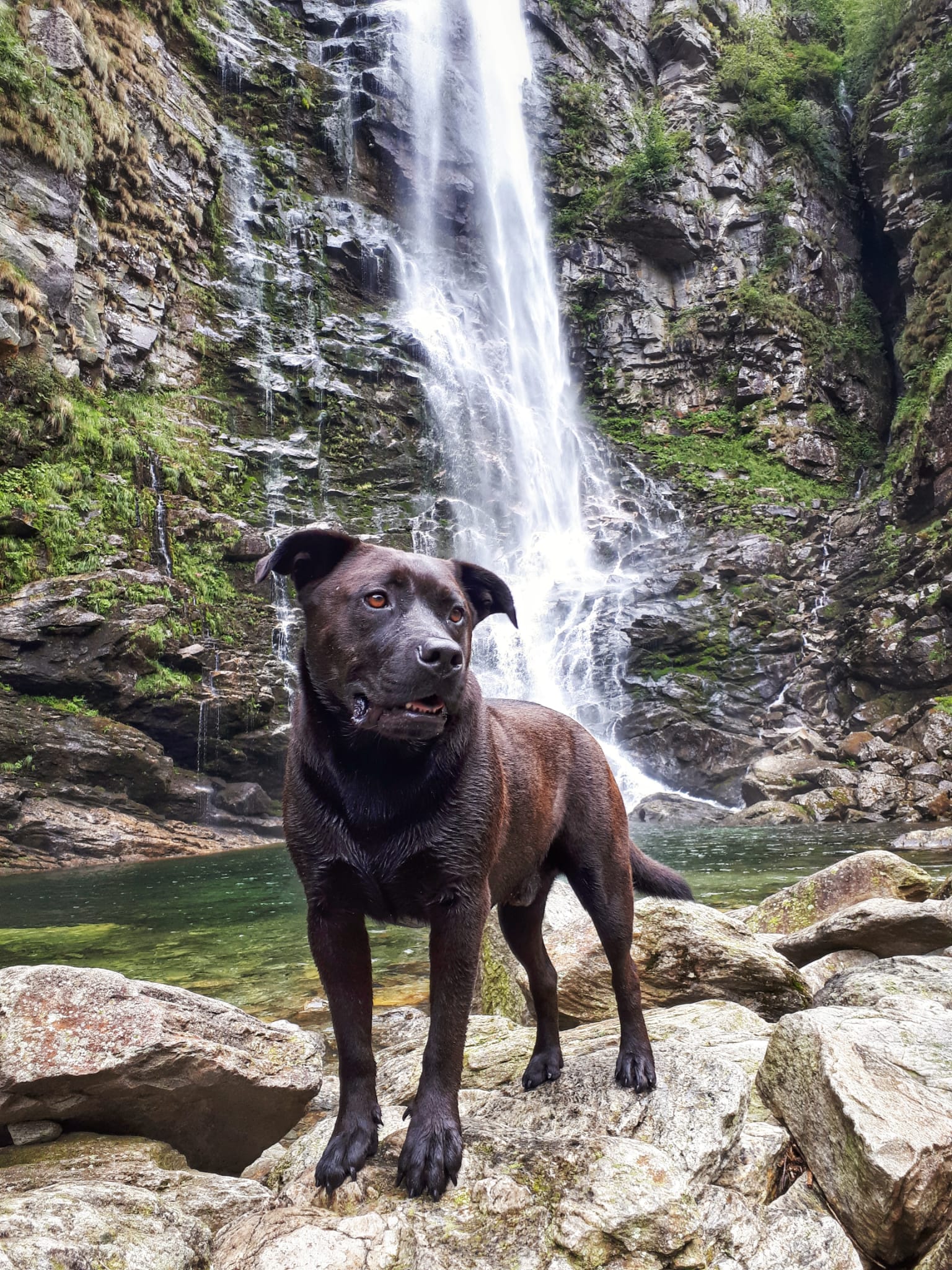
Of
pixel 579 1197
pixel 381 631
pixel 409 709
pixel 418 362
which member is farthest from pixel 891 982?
pixel 418 362

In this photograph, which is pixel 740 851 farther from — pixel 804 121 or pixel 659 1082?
pixel 804 121

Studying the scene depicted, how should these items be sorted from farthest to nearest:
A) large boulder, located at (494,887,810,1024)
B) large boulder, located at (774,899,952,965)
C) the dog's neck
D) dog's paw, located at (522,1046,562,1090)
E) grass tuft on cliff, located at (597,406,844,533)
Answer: grass tuft on cliff, located at (597,406,844,533) → large boulder, located at (774,899,952,965) → large boulder, located at (494,887,810,1024) → dog's paw, located at (522,1046,562,1090) → the dog's neck

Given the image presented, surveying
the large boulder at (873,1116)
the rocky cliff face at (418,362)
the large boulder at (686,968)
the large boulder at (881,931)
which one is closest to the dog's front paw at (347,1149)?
the large boulder at (873,1116)

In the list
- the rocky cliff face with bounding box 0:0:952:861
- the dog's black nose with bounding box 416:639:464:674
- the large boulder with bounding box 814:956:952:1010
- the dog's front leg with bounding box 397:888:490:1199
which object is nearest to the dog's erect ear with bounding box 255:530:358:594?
the dog's black nose with bounding box 416:639:464:674

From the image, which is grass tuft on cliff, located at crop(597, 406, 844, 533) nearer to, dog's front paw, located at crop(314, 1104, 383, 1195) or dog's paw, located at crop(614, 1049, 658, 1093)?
dog's paw, located at crop(614, 1049, 658, 1093)

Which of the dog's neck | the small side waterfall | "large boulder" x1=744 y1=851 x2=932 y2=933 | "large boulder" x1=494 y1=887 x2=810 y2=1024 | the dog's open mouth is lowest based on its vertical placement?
"large boulder" x1=744 y1=851 x2=932 y2=933

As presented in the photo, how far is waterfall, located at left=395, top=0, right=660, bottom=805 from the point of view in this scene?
26.3m

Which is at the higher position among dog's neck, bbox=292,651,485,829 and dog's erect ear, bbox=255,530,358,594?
dog's erect ear, bbox=255,530,358,594

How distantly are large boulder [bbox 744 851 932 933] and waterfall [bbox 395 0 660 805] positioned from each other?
1562 centimetres

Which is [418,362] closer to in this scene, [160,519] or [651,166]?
[160,519]

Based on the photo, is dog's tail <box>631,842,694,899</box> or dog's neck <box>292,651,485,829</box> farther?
dog's tail <box>631,842,694,899</box>

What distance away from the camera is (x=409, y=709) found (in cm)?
245

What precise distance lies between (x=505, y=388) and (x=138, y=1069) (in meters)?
32.7

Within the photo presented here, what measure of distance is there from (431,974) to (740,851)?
13442 mm
